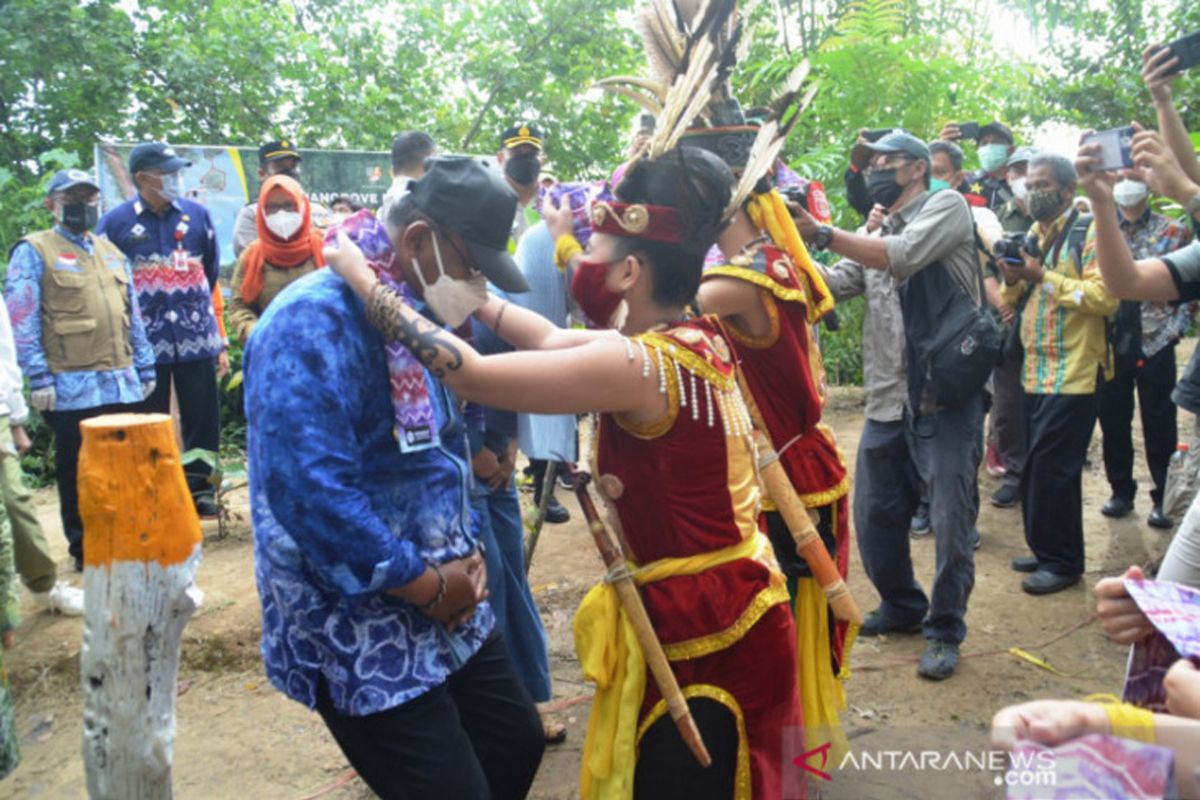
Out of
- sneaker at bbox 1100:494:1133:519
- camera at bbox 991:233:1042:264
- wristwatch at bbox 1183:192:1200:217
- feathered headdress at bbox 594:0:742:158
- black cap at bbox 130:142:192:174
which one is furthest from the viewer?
sneaker at bbox 1100:494:1133:519

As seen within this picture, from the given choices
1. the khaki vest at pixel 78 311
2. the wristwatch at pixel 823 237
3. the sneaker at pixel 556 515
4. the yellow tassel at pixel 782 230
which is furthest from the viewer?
the sneaker at pixel 556 515

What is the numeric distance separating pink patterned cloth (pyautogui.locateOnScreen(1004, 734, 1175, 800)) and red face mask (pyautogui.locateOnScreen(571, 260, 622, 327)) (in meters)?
1.31

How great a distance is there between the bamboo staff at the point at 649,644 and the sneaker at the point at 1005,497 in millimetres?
4937

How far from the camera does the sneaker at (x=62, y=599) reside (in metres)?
4.76

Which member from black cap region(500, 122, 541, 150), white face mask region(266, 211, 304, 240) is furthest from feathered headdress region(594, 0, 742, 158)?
white face mask region(266, 211, 304, 240)

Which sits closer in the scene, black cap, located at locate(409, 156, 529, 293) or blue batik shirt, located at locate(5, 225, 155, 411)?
black cap, located at locate(409, 156, 529, 293)

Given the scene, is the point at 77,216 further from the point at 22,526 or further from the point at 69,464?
the point at 22,526

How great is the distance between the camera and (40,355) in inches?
199

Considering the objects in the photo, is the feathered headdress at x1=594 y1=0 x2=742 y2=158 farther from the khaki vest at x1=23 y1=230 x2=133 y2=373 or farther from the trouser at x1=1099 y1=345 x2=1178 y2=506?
the trouser at x1=1099 y1=345 x2=1178 y2=506

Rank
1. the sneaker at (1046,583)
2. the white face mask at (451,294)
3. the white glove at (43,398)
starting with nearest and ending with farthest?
the white face mask at (451,294)
the sneaker at (1046,583)
the white glove at (43,398)

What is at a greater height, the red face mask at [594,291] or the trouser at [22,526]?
the red face mask at [594,291]

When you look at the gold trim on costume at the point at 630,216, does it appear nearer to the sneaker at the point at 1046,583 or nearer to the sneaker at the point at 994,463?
the sneaker at the point at 1046,583

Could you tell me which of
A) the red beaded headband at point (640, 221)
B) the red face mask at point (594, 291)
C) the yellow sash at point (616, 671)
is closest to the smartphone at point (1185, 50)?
the red beaded headband at point (640, 221)

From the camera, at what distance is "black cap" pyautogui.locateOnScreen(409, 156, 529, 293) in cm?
205
